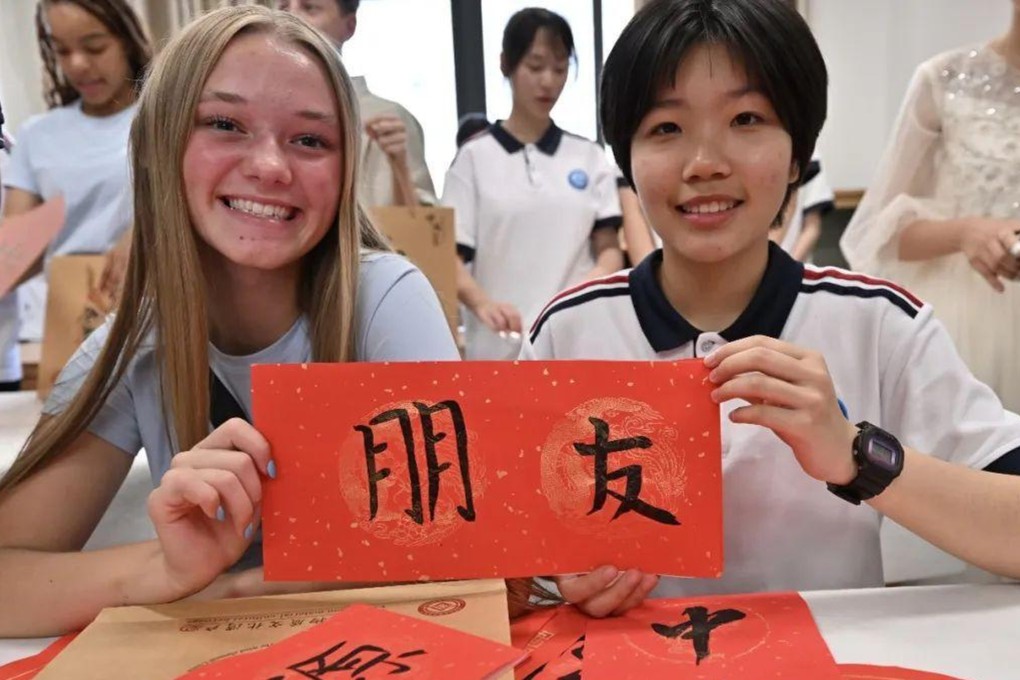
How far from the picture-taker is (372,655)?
2.07 feet

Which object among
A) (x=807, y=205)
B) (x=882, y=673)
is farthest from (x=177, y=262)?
(x=807, y=205)

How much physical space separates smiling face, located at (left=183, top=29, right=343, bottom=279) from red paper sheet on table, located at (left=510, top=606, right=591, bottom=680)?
19.2 inches

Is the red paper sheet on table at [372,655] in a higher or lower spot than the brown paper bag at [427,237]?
lower

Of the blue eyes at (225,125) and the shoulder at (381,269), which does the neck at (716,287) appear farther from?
the blue eyes at (225,125)

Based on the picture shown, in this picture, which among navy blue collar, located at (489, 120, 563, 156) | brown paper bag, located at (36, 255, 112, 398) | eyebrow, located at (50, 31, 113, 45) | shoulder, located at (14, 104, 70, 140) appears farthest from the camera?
navy blue collar, located at (489, 120, 563, 156)

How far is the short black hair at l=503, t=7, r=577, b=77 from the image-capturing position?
7.73ft

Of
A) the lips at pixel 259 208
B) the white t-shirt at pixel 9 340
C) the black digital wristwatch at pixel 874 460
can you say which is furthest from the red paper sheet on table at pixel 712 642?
the white t-shirt at pixel 9 340

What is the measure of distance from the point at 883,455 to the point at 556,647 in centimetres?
32

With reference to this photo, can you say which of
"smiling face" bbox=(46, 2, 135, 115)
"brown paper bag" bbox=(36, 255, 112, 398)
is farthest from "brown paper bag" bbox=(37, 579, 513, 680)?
"smiling face" bbox=(46, 2, 135, 115)

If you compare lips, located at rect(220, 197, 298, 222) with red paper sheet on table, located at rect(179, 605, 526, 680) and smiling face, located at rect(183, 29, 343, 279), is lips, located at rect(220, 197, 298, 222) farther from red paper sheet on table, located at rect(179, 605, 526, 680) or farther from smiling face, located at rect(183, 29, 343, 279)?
red paper sheet on table, located at rect(179, 605, 526, 680)

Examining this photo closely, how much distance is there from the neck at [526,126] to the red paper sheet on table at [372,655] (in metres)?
1.97

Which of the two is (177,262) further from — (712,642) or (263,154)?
(712,642)

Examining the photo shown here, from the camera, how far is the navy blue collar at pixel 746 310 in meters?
0.96

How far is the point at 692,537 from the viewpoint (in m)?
0.71
